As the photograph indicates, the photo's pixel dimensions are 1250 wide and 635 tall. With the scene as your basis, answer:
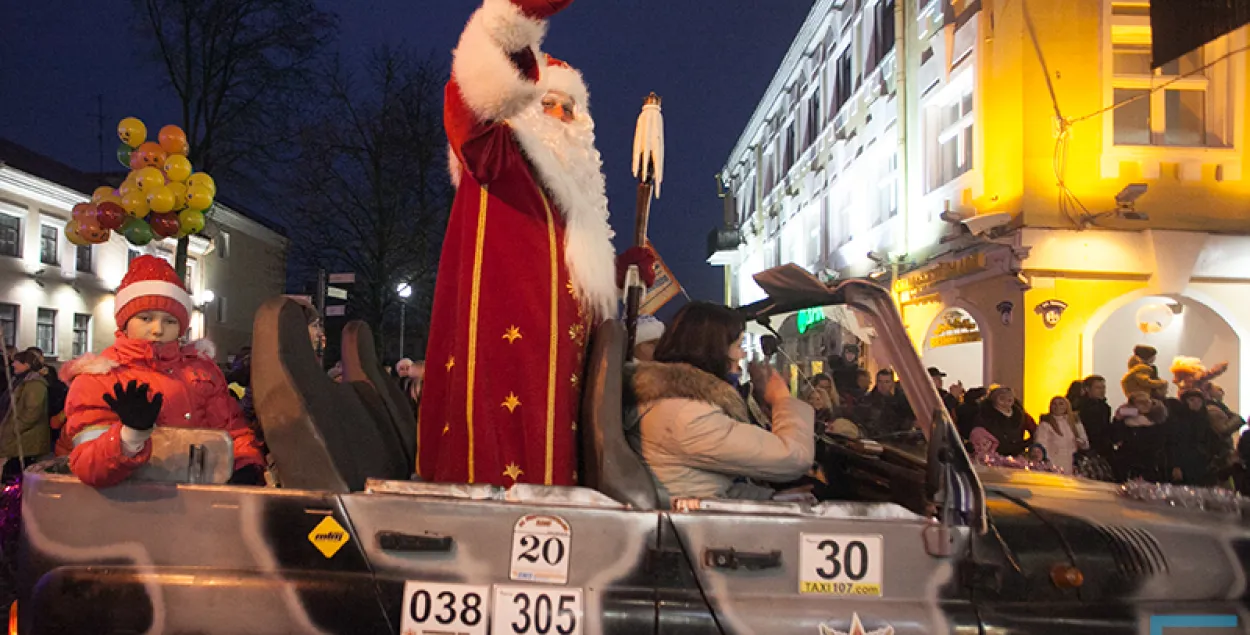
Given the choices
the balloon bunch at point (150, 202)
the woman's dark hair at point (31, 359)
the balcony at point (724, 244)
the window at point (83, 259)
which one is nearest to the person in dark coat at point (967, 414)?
the balloon bunch at point (150, 202)

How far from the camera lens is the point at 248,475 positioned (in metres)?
3.15

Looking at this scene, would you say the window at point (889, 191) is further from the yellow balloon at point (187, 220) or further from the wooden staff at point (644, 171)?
the yellow balloon at point (187, 220)

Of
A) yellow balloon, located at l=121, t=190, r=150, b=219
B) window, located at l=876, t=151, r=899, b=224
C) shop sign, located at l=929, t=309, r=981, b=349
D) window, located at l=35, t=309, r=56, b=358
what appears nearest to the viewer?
yellow balloon, located at l=121, t=190, r=150, b=219

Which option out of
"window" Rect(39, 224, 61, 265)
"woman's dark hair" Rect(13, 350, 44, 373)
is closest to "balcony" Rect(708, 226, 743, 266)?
"window" Rect(39, 224, 61, 265)

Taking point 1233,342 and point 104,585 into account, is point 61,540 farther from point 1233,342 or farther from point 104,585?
point 1233,342

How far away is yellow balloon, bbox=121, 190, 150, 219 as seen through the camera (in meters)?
4.14

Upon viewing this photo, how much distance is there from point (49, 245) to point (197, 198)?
24127mm

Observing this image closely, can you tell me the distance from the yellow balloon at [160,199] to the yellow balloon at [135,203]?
0.03 m

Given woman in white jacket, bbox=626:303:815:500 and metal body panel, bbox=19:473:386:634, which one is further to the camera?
→ woman in white jacket, bbox=626:303:815:500

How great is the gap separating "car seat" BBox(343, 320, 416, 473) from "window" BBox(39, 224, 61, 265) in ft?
81.1

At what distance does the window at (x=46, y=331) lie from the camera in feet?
77.3

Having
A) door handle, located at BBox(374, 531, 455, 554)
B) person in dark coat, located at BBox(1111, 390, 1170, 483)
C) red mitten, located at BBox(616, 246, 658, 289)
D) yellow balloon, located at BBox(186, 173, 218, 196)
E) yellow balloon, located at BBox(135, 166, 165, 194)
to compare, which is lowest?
person in dark coat, located at BBox(1111, 390, 1170, 483)

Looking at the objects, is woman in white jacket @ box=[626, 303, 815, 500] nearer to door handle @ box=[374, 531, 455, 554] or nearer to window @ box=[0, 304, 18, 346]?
door handle @ box=[374, 531, 455, 554]

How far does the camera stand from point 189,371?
3.31 meters
